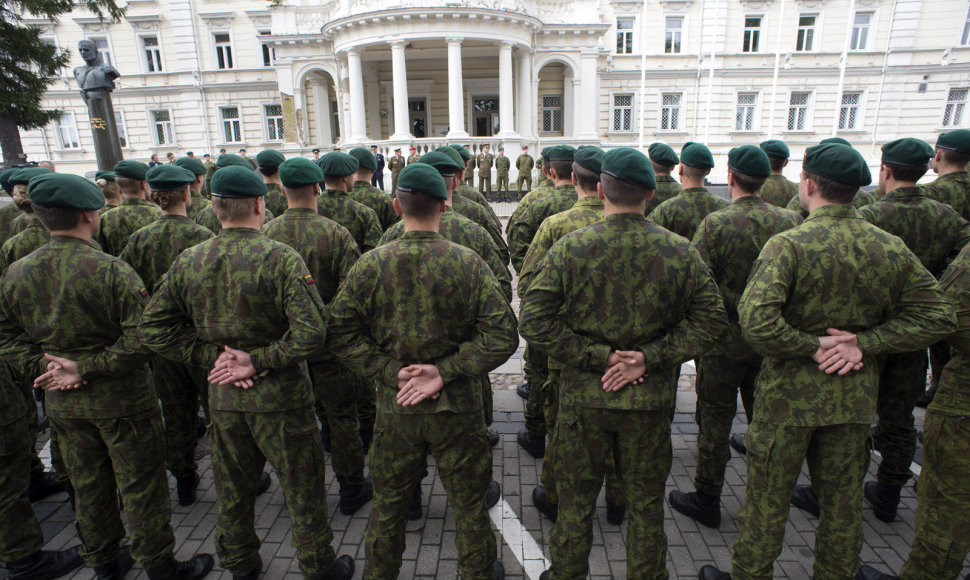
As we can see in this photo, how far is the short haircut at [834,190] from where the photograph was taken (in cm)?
252

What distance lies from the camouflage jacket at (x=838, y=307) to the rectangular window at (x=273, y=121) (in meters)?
28.2

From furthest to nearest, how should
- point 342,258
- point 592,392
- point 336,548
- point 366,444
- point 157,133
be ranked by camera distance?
point 157,133, point 366,444, point 342,258, point 336,548, point 592,392

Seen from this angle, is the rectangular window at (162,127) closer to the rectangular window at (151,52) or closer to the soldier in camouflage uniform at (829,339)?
the rectangular window at (151,52)

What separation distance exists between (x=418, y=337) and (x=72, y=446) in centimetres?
207

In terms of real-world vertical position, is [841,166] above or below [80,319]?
above

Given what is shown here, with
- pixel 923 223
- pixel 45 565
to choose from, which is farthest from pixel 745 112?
pixel 45 565

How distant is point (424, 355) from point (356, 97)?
2023 cm

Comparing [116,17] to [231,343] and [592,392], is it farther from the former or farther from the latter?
[592,392]

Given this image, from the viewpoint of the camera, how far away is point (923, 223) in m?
3.49

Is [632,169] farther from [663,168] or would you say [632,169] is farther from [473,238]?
[663,168]

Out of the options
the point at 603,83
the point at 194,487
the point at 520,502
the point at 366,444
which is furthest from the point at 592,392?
the point at 603,83

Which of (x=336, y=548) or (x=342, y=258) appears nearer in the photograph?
(x=336, y=548)

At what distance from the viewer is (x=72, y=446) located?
2.84m

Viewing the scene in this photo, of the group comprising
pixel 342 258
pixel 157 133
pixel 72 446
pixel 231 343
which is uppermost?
pixel 157 133
